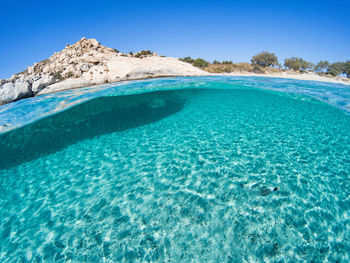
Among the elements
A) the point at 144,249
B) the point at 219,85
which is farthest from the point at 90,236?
→ the point at 219,85

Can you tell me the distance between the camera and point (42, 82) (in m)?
17.0

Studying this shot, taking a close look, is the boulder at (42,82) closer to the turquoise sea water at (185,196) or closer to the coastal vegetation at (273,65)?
the turquoise sea water at (185,196)

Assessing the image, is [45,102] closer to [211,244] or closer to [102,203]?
[102,203]

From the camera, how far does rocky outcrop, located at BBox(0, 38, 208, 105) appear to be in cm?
1610

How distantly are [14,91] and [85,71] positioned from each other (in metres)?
6.55

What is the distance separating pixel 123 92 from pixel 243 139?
38.4 ft

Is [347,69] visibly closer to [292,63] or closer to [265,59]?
[292,63]

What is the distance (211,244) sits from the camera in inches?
119

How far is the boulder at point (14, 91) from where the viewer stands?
1505 cm

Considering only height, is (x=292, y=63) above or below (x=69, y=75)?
above

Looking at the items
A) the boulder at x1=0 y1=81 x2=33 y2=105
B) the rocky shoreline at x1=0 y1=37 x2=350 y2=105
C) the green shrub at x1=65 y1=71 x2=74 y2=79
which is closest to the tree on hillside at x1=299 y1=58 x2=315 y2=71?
the rocky shoreline at x1=0 y1=37 x2=350 y2=105

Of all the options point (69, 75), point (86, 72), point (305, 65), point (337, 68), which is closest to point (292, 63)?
point (305, 65)

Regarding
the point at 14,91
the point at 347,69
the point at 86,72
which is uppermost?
the point at 347,69

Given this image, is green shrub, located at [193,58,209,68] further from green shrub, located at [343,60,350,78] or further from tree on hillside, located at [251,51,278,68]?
green shrub, located at [343,60,350,78]
